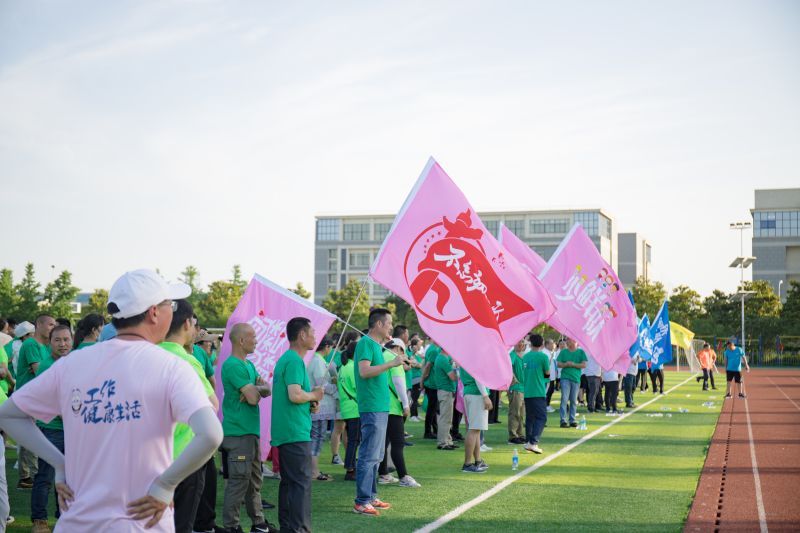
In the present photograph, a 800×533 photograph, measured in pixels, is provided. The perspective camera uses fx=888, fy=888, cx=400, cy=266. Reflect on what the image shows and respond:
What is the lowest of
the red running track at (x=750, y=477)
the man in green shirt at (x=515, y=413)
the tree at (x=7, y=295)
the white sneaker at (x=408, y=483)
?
the red running track at (x=750, y=477)

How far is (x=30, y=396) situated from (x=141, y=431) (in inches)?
23.2

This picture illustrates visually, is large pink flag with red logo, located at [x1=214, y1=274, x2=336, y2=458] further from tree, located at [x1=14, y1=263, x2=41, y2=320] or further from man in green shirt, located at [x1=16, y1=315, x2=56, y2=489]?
tree, located at [x1=14, y1=263, x2=41, y2=320]

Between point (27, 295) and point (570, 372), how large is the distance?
38.4 m

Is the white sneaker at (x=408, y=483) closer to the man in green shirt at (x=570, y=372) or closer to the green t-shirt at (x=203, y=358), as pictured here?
the green t-shirt at (x=203, y=358)

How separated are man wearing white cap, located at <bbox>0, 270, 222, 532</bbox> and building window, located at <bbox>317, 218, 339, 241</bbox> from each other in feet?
396

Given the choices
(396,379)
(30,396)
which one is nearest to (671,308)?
(396,379)

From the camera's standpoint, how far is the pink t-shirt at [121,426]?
Answer: 345 cm

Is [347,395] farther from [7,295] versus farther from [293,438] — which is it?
[7,295]

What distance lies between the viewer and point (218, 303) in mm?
79938

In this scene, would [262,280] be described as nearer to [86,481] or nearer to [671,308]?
[86,481]

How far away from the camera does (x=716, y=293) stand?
254 feet

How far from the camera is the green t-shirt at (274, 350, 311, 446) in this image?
775 centimetres

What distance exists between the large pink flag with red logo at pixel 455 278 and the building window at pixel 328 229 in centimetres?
11420

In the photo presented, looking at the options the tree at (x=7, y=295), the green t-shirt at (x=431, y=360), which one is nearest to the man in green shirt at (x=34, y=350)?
the green t-shirt at (x=431, y=360)
